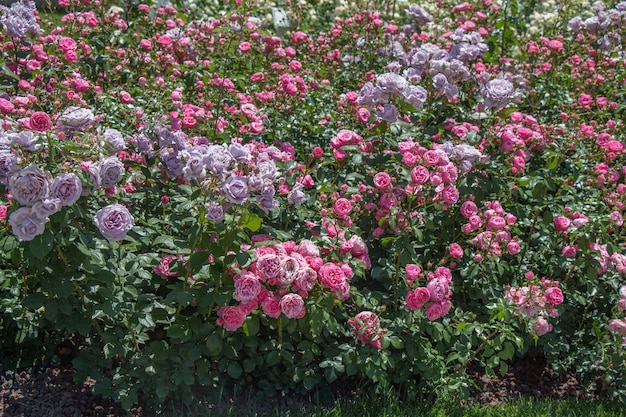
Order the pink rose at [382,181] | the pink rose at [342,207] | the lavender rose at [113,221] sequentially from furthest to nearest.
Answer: the pink rose at [382,181] → the pink rose at [342,207] → the lavender rose at [113,221]

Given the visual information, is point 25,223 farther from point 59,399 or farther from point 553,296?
point 553,296

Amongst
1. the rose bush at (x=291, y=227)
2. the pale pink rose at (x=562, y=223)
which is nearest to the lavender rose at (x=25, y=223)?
the rose bush at (x=291, y=227)

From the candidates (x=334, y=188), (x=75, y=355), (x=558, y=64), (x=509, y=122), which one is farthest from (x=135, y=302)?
(x=558, y=64)

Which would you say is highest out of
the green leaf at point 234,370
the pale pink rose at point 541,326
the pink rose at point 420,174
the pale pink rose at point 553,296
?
the pink rose at point 420,174

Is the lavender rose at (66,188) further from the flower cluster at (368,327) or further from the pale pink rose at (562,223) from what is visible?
the pale pink rose at (562,223)

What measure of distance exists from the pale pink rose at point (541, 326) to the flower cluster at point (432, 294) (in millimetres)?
401

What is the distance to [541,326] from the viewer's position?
10.6 feet

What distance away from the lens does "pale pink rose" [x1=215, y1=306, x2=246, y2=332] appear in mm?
2863

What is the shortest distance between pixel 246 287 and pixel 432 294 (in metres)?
0.77

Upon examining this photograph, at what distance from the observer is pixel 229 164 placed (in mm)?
2691

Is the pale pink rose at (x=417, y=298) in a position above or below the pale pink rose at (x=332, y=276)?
below

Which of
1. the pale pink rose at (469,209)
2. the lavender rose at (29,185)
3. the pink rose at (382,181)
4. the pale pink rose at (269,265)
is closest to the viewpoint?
the lavender rose at (29,185)

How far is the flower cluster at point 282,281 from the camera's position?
2.74m

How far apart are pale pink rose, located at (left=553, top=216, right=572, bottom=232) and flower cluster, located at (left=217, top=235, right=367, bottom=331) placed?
1.14 metres
